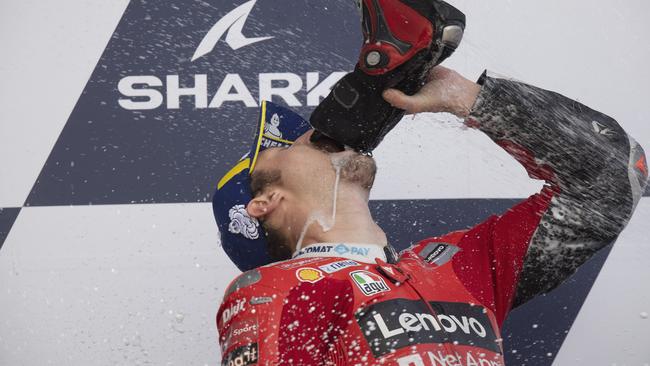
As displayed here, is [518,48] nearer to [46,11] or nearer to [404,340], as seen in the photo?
[404,340]

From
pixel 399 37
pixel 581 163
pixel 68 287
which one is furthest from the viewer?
pixel 68 287

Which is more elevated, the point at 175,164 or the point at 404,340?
the point at 404,340

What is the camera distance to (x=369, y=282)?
202 cm

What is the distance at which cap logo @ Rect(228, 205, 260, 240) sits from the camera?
2.23 meters

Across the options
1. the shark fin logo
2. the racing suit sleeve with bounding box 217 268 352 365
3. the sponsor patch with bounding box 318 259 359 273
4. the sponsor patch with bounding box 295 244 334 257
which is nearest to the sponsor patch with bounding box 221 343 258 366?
the racing suit sleeve with bounding box 217 268 352 365

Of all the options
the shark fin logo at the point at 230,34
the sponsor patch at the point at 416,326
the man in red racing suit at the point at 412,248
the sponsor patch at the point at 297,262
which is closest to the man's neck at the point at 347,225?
the man in red racing suit at the point at 412,248

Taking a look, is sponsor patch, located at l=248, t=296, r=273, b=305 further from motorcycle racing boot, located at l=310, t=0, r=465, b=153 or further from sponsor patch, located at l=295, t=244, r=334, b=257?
motorcycle racing boot, located at l=310, t=0, r=465, b=153

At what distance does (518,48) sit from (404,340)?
933 millimetres

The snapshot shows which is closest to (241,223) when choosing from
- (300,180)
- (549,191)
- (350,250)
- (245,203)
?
(245,203)

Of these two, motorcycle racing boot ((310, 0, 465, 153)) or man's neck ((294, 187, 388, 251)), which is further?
man's neck ((294, 187, 388, 251))

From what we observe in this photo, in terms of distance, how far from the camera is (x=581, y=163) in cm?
211

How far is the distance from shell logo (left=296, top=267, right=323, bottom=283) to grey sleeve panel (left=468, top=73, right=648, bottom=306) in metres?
0.46

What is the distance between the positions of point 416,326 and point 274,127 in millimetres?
613

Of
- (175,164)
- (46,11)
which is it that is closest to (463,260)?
(175,164)
